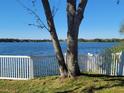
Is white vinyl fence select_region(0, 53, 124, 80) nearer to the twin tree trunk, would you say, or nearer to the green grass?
the green grass

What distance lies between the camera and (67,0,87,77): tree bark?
18.9m

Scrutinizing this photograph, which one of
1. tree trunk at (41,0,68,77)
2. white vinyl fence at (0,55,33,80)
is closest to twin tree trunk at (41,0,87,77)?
tree trunk at (41,0,68,77)

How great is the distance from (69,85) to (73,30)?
2597 mm

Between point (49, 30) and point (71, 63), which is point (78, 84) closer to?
point (71, 63)

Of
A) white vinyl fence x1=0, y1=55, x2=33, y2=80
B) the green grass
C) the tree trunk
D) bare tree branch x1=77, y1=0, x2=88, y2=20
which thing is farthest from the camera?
white vinyl fence x1=0, y1=55, x2=33, y2=80

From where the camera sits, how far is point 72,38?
1905cm

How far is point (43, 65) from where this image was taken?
21.5 metres

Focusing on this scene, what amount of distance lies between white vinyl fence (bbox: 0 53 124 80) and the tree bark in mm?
2708

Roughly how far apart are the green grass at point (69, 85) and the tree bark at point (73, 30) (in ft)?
2.02

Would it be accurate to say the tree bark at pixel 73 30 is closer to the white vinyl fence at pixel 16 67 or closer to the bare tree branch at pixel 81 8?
the bare tree branch at pixel 81 8

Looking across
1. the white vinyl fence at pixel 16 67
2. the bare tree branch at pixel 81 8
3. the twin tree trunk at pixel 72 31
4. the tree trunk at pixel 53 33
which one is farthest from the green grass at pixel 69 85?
the bare tree branch at pixel 81 8

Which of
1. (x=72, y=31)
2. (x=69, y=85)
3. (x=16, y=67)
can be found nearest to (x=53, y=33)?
(x=72, y=31)

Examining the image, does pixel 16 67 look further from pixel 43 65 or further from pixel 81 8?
pixel 81 8

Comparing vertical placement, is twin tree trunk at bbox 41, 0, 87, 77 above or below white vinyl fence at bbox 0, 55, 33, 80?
above
